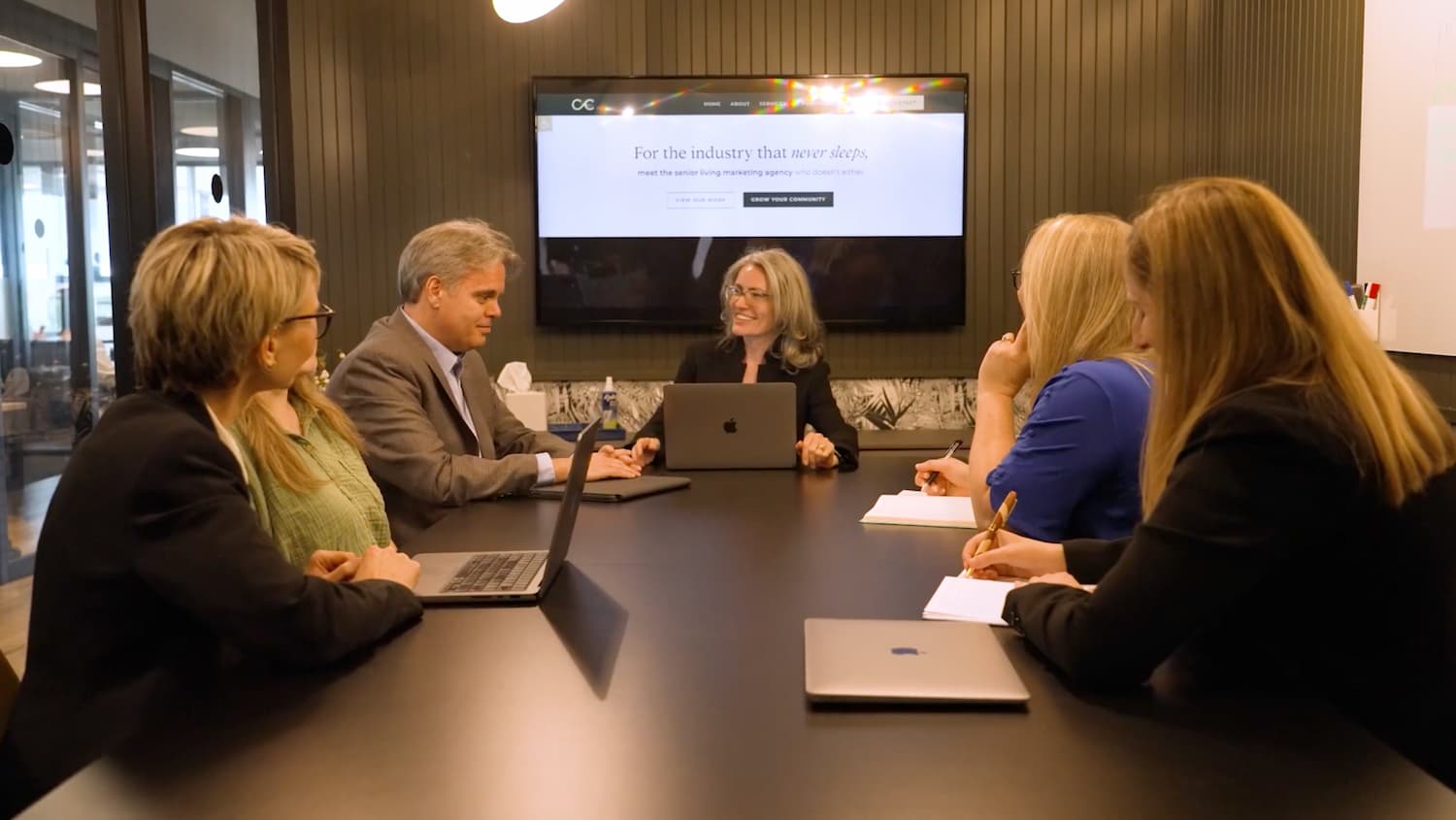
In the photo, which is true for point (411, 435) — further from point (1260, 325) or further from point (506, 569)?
point (1260, 325)

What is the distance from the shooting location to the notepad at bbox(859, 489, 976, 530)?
2338 millimetres

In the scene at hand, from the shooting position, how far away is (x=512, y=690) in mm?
1325

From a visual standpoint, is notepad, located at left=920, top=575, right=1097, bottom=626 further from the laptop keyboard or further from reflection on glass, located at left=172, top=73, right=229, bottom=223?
reflection on glass, located at left=172, top=73, right=229, bottom=223

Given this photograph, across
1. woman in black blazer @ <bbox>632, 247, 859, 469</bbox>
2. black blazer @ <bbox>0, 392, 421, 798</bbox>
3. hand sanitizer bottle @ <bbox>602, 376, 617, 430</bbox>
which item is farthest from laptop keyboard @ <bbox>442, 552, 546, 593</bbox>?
hand sanitizer bottle @ <bbox>602, 376, 617, 430</bbox>

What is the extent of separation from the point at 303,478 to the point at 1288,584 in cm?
149

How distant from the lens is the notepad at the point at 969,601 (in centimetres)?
160

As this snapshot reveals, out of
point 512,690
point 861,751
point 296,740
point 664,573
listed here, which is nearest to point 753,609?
→ point 664,573

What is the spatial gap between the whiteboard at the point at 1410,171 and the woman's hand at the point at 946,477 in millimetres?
1571

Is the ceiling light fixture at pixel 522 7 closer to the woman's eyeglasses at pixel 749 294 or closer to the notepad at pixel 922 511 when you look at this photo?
the woman's eyeglasses at pixel 749 294

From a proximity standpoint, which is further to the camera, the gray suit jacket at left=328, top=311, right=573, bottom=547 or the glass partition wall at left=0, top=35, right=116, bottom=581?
the glass partition wall at left=0, top=35, right=116, bottom=581

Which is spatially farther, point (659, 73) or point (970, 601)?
point (659, 73)

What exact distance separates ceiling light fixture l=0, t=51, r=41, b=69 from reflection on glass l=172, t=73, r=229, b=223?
506 mm

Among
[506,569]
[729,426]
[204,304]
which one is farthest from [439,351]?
[204,304]

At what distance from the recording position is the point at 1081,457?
1.95m
